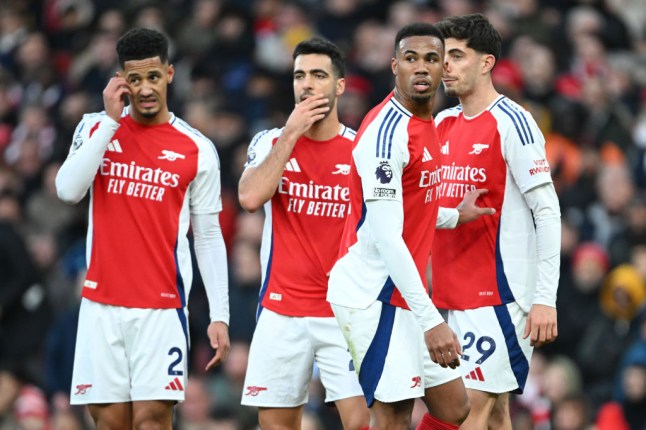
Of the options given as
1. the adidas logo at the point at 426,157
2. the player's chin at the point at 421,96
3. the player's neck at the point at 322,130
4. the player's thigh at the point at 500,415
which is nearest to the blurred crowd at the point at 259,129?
the player's thigh at the point at 500,415

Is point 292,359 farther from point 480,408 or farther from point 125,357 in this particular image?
point 480,408

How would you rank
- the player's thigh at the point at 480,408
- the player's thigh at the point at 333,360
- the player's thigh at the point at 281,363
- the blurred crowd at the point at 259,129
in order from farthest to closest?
the blurred crowd at the point at 259,129
the player's thigh at the point at 281,363
the player's thigh at the point at 333,360
the player's thigh at the point at 480,408

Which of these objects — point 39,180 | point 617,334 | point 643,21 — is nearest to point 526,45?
point 643,21

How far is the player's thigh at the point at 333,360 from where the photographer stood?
31.6ft

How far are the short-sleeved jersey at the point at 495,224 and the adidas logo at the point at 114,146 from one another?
2.12 meters

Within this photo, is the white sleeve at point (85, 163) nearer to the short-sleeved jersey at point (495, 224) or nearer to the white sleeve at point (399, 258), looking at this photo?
the white sleeve at point (399, 258)

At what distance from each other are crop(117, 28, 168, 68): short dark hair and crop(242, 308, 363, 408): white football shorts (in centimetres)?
180

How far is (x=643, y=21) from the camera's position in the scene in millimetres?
19953

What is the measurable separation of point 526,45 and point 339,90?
8.11 m

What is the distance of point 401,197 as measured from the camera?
852 centimetres

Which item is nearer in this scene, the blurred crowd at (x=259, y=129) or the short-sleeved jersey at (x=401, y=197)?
the short-sleeved jersey at (x=401, y=197)

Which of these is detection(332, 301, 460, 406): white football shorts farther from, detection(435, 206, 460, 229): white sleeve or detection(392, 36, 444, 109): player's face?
detection(392, 36, 444, 109): player's face

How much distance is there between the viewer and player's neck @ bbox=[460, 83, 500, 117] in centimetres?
953

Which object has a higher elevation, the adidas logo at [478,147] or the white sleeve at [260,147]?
the adidas logo at [478,147]
